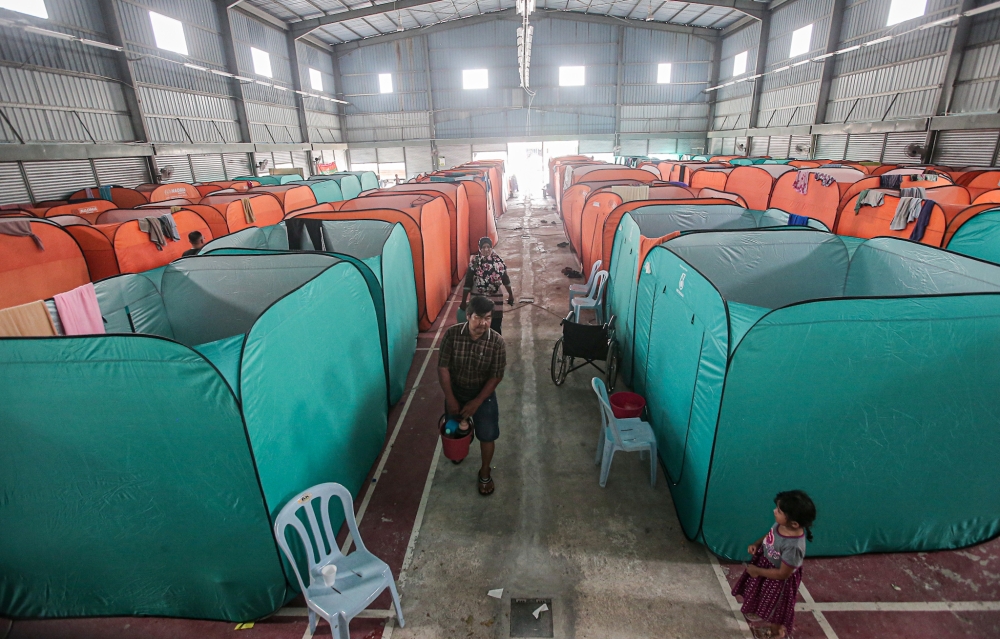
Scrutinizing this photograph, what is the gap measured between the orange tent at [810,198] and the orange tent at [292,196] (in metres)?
9.77

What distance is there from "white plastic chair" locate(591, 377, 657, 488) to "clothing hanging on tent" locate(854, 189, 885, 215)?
5.64 metres

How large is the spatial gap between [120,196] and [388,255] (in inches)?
457

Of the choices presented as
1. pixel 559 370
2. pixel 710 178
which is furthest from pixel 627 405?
pixel 710 178

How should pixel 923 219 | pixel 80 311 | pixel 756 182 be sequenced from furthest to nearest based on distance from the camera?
pixel 756 182
pixel 923 219
pixel 80 311

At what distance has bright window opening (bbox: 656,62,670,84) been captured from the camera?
23.0 m

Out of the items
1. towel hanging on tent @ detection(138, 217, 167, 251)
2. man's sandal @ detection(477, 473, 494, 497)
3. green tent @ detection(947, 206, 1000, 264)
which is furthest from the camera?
towel hanging on tent @ detection(138, 217, 167, 251)

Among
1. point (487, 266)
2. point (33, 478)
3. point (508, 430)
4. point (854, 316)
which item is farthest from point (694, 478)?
point (33, 478)

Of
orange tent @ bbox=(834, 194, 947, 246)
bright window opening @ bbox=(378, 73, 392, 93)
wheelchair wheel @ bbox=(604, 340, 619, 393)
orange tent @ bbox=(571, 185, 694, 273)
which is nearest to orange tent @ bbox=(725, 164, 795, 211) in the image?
orange tent @ bbox=(834, 194, 947, 246)

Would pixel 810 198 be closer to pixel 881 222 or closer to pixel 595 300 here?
pixel 881 222

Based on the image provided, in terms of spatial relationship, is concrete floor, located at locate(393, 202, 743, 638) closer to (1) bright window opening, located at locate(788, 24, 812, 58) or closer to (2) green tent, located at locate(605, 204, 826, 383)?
(2) green tent, located at locate(605, 204, 826, 383)

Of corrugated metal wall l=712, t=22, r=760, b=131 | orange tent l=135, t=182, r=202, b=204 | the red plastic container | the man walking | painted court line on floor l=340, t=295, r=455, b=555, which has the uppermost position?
corrugated metal wall l=712, t=22, r=760, b=131

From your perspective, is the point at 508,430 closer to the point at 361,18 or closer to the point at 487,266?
the point at 487,266

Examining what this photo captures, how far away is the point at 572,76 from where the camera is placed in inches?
913

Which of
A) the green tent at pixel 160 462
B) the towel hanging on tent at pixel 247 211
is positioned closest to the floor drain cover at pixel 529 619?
the green tent at pixel 160 462
